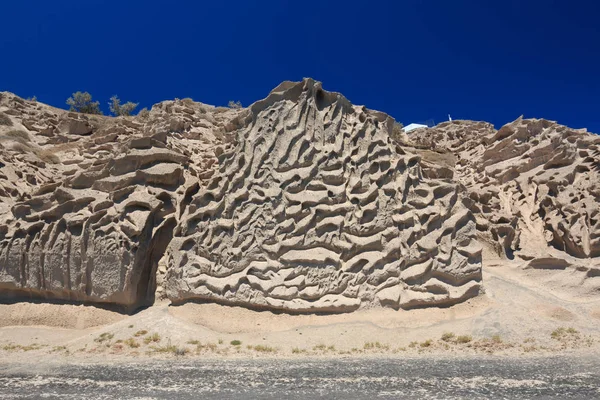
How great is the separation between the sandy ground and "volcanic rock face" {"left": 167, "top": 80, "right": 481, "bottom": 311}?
1.73ft

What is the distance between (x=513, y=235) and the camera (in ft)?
49.7

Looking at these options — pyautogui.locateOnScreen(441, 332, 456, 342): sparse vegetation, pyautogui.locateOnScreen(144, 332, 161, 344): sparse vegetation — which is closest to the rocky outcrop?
pyautogui.locateOnScreen(144, 332, 161, 344): sparse vegetation

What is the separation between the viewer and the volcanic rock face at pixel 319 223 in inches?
461

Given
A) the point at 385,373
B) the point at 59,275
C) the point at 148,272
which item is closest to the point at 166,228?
the point at 148,272

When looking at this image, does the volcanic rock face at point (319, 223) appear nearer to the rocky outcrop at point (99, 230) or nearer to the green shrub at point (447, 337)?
the rocky outcrop at point (99, 230)

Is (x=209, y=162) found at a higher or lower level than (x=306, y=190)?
higher

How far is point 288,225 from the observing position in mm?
12250

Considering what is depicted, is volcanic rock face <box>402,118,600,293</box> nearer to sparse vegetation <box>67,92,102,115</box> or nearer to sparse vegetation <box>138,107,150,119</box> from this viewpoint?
sparse vegetation <box>138,107,150,119</box>

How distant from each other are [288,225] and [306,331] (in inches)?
125

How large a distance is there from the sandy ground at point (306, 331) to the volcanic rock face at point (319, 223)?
53 centimetres

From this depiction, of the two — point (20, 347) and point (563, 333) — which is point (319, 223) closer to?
point (563, 333)

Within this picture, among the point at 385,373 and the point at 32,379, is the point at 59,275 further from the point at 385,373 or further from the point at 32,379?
the point at 385,373

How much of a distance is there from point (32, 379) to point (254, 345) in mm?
4744

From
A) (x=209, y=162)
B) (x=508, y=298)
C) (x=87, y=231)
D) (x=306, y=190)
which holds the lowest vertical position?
(x=508, y=298)
